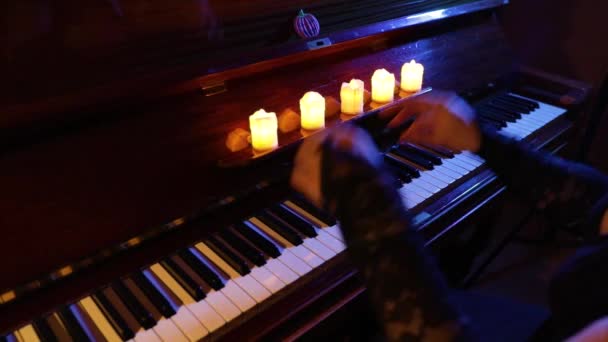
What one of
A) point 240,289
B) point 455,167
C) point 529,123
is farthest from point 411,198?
point 529,123

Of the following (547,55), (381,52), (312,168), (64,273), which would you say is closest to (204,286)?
(64,273)

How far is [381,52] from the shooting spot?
1.70 metres

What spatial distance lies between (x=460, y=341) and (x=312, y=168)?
0.42 metres

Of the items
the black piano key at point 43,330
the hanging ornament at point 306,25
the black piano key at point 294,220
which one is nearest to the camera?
the black piano key at point 43,330

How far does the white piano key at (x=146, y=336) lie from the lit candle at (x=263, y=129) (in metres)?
0.58

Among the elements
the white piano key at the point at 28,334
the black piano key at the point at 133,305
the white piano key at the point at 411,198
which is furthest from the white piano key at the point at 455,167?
the white piano key at the point at 28,334

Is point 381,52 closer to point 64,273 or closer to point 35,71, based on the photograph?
point 35,71

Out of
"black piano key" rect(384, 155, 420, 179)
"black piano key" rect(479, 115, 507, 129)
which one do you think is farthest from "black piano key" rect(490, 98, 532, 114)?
"black piano key" rect(384, 155, 420, 179)

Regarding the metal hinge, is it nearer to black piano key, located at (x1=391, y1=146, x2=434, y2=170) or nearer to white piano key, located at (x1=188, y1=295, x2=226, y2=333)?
white piano key, located at (x1=188, y1=295, x2=226, y2=333)

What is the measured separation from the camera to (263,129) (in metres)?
1.29

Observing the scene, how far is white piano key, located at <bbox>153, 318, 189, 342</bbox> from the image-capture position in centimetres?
95

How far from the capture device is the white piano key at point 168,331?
95cm

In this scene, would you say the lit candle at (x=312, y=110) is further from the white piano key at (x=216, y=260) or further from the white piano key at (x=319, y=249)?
the white piano key at (x=216, y=260)

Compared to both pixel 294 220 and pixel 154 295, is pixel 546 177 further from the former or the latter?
pixel 154 295
